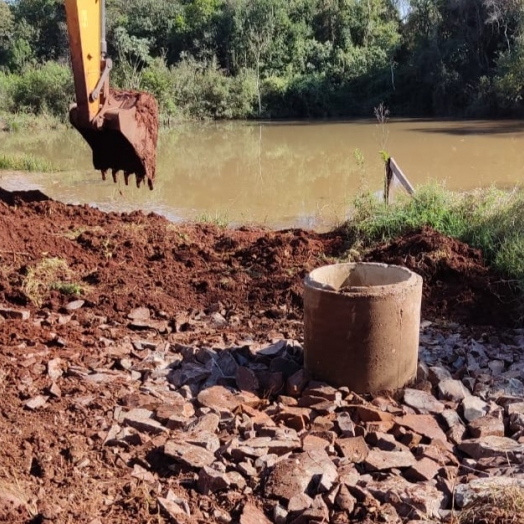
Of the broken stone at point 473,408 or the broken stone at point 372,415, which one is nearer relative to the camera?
the broken stone at point 372,415

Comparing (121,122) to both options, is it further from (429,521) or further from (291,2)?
(291,2)

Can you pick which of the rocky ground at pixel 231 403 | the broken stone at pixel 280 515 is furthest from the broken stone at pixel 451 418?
the broken stone at pixel 280 515

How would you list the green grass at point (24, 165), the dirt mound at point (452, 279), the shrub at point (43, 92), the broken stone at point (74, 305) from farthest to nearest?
the shrub at point (43, 92), the green grass at point (24, 165), the dirt mound at point (452, 279), the broken stone at point (74, 305)

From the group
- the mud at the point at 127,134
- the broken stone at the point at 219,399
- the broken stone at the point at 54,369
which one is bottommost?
the broken stone at the point at 219,399

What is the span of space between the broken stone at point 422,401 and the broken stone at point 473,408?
14cm

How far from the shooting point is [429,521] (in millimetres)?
2688

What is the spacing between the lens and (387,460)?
3.17 metres

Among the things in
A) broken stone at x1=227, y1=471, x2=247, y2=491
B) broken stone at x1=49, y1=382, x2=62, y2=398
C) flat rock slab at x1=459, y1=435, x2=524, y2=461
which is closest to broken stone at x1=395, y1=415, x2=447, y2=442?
flat rock slab at x1=459, y1=435, x2=524, y2=461

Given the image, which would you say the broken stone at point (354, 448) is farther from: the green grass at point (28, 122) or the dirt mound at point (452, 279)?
the green grass at point (28, 122)

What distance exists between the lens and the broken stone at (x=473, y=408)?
373cm

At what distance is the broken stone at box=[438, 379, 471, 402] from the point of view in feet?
13.2

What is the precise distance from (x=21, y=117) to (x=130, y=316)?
29926mm

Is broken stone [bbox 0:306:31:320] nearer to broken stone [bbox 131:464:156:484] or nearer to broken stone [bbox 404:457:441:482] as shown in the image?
broken stone [bbox 131:464:156:484]

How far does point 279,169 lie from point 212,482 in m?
14.4
